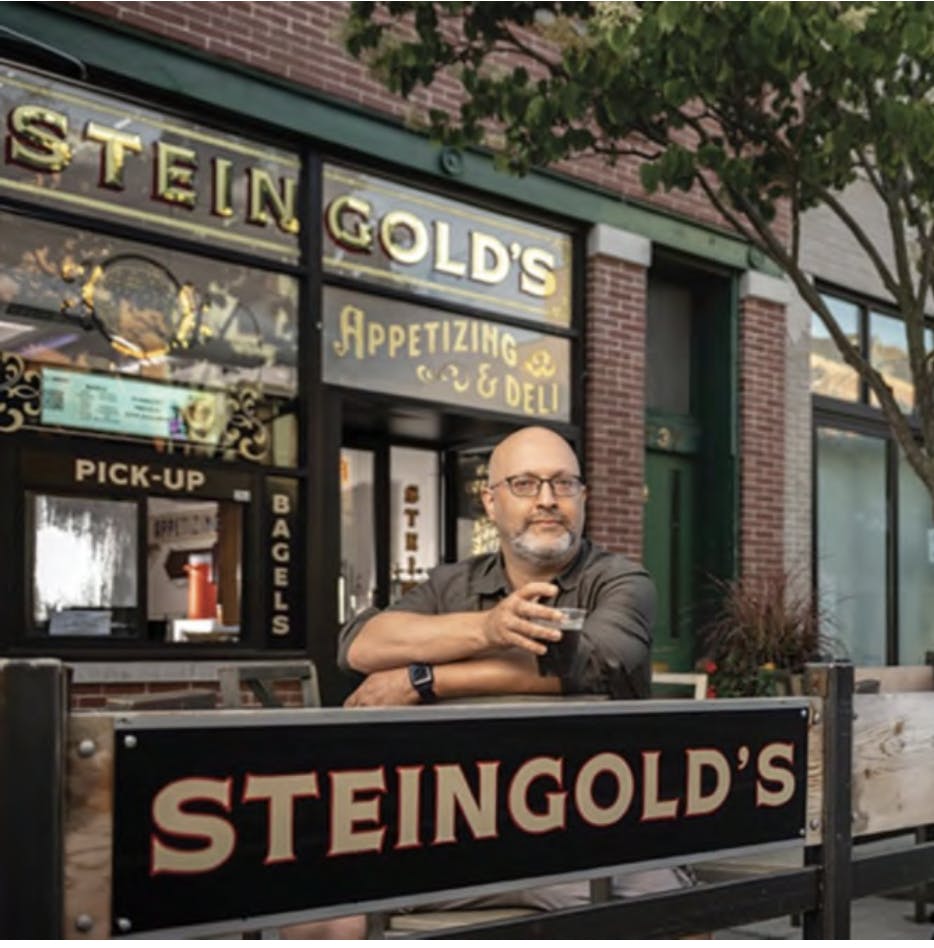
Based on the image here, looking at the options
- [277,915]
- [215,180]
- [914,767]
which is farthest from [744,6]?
[277,915]

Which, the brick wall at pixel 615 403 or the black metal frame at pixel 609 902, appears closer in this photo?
the black metal frame at pixel 609 902

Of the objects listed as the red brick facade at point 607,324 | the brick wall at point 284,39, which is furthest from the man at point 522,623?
the brick wall at point 284,39

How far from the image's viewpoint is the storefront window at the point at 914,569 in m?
13.0

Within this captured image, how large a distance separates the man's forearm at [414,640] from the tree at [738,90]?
12.0 ft

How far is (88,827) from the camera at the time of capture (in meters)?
1.69

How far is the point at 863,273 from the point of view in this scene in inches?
478

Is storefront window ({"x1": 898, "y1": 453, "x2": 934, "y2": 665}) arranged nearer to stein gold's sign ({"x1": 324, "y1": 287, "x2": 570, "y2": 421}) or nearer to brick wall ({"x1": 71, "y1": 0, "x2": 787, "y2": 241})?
stein gold's sign ({"x1": 324, "y1": 287, "x2": 570, "y2": 421})

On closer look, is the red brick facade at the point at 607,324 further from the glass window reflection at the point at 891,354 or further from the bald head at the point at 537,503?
the bald head at the point at 537,503

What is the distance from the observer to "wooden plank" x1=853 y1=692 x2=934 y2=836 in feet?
9.45

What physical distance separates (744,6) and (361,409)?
3.54 metres

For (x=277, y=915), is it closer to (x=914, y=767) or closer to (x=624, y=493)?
(x=914, y=767)

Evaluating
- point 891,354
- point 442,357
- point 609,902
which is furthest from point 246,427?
point 891,354

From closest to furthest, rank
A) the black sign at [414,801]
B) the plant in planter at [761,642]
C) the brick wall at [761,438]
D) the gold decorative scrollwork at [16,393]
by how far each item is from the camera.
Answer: the black sign at [414,801] < the gold decorative scrollwork at [16,393] < the plant in planter at [761,642] < the brick wall at [761,438]

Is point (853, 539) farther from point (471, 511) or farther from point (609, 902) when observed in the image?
point (609, 902)
